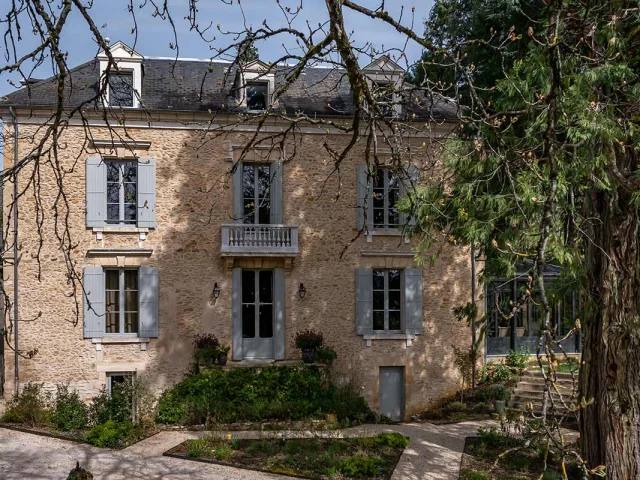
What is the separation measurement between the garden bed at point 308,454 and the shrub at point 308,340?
2.92 m

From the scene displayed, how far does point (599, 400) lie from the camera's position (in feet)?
26.4

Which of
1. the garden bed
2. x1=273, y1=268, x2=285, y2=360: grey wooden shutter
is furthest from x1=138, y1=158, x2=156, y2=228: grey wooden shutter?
the garden bed

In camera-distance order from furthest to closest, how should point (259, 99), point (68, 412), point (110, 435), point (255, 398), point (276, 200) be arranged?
1. point (259, 99)
2. point (276, 200)
3. point (255, 398)
4. point (68, 412)
5. point (110, 435)

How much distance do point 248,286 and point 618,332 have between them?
8.23 meters

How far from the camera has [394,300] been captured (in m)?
14.7

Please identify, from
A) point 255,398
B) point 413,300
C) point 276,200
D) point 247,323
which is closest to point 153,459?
point 255,398

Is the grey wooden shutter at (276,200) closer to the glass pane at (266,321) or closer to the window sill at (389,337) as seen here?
the glass pane at (266,321)

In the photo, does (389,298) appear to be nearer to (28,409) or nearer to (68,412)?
(68,412)

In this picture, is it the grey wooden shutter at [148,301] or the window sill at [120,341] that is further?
the grey wooden shutter at [148,301]

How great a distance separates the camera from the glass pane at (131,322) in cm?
1369

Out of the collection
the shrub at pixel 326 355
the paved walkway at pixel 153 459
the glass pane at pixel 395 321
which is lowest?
the paved walkway at pixel 153 459

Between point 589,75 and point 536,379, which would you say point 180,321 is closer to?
point 536,379

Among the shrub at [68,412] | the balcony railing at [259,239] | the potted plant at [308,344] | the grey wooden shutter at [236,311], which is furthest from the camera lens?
the grey wooden shutter at [236,311]

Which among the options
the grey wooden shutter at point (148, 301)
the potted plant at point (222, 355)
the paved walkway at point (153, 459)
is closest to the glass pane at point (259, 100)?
the grey wooden shutter at point (148, 301)
